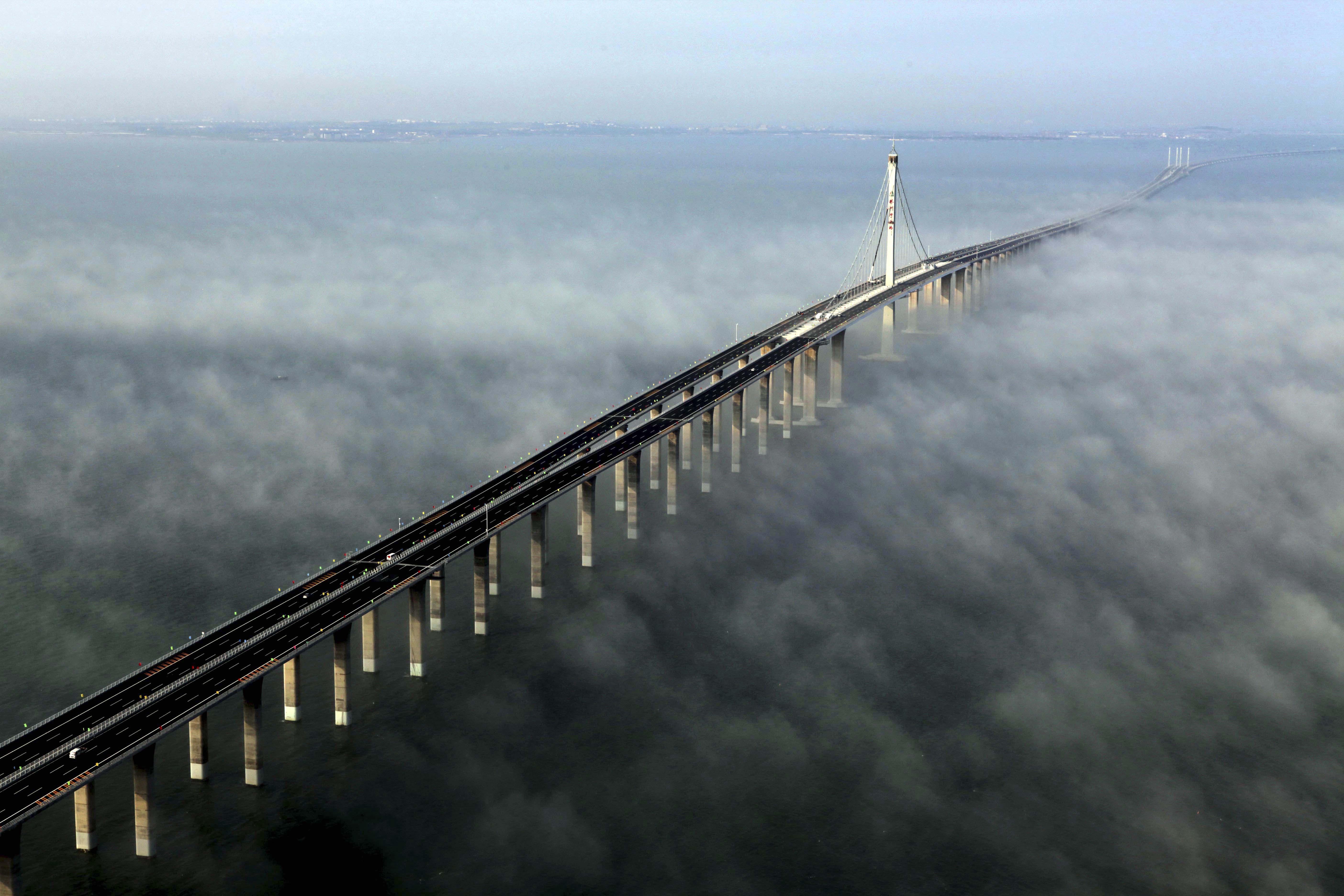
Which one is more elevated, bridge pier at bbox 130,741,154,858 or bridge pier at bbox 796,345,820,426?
bridge pier at bbox 796,345,820,426

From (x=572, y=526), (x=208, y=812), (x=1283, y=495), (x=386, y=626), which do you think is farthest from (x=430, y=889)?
(x=1283, y=495)

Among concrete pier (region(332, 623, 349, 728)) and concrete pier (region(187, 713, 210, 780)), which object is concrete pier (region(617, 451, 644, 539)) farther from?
concrete pier (region(187, 713, 210, 780))

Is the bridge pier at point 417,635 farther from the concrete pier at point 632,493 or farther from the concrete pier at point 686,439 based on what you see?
the concrete pier at point 686,439

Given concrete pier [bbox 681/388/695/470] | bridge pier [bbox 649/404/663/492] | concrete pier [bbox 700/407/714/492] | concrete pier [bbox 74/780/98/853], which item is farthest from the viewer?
concrete pier [bbox 681/388/695/470]

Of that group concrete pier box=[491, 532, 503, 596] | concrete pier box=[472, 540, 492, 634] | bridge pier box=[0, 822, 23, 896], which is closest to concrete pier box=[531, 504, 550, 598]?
concrete pier box=[491, 532, 503, 596]

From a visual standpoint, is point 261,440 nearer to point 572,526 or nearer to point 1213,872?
point 572,526

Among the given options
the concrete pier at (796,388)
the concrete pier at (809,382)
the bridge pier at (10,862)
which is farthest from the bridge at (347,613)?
the concrete pier at (809,382)
